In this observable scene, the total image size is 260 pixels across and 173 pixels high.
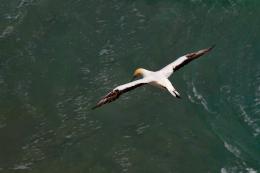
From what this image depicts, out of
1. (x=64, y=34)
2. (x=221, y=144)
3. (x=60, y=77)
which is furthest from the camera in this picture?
(x=64, y=34)

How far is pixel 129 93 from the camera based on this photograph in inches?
1163

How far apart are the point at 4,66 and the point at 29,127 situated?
392 centimetres

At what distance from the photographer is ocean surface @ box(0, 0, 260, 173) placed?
2658 cm

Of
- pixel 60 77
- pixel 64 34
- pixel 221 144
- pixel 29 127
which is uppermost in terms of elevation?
pixel 64 34

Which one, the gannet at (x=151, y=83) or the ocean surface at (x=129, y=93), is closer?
Result: the gannet at (x=151, y=83)

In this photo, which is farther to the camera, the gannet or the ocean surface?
the ocean surface

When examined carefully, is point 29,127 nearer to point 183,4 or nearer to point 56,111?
point 56,111

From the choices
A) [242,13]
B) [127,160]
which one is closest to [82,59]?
[127,160]

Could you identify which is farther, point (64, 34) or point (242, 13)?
point (242, 13)

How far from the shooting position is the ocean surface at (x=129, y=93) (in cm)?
2658

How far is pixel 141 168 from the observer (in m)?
26.0

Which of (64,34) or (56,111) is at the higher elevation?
(64,34)

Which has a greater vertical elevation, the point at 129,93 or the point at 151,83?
the point at 129,93

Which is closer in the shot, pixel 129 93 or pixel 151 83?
pixel 151 83
